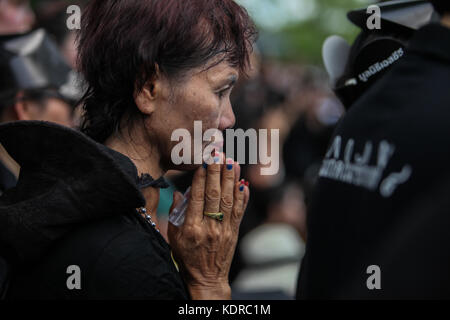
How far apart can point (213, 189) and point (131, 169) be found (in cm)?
39

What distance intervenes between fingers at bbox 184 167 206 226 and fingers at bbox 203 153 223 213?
0.07 feet

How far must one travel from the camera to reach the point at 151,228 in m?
2.02

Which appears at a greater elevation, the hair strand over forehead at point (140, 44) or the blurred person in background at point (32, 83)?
the blurred person in background at point (32, 83)

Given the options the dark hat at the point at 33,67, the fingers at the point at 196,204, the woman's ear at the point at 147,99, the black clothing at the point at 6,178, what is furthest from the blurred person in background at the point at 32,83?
the fingers at the point at 196,204

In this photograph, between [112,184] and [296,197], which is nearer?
[112,184]

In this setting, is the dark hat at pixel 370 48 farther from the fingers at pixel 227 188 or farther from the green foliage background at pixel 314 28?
the green foliage background at pixel 314 28

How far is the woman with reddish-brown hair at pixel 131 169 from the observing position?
1.78m

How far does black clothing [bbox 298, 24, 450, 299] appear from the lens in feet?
4.02

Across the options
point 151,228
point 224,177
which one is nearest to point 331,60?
point 224,177

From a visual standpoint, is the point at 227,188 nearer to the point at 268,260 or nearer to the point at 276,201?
the point at 268,260

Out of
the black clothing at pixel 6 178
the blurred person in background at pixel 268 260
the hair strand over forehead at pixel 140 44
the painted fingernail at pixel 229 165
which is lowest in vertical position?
the blurred person in background at pixel 268 260

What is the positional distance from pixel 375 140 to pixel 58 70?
294 cm

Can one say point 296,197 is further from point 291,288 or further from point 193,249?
point 193,249

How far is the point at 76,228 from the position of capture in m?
1.84
